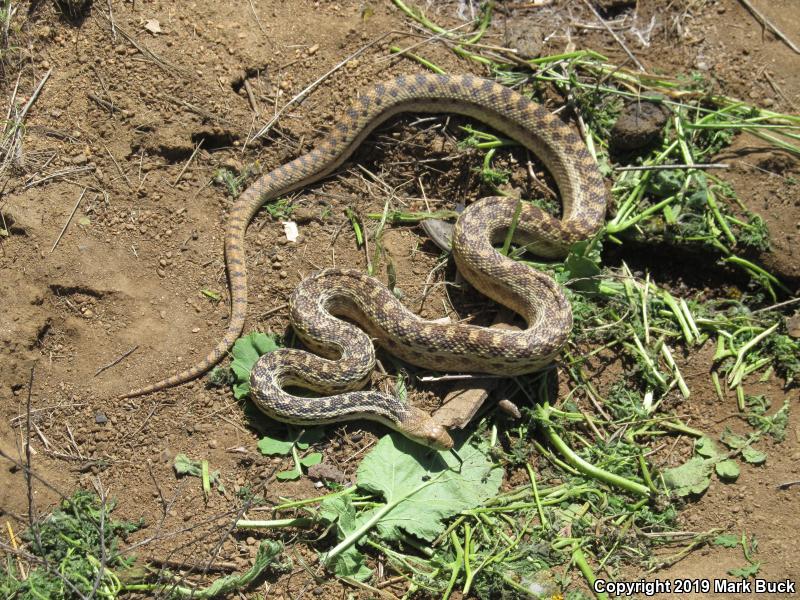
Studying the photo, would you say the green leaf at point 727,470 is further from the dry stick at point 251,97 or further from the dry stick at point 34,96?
the dry stick at point 34,96

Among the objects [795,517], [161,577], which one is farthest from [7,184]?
[795,517]

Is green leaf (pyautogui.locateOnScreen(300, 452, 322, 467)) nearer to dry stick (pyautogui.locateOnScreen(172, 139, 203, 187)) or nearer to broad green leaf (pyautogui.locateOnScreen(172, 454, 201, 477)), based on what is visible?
broad green leaf (pyautogui.locateOnScreen(172, 454, 201, 477))

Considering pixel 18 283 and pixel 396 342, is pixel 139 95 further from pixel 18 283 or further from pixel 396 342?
pixel 396 342

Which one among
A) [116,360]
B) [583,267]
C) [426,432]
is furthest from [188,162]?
[583,267]

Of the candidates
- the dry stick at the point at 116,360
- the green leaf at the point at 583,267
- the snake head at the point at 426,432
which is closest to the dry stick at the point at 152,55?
the dry stick at the point at 116,360

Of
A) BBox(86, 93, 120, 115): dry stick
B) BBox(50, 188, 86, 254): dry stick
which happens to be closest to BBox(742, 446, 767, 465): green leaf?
BBox(50, 188, 86, 254): dry stick
